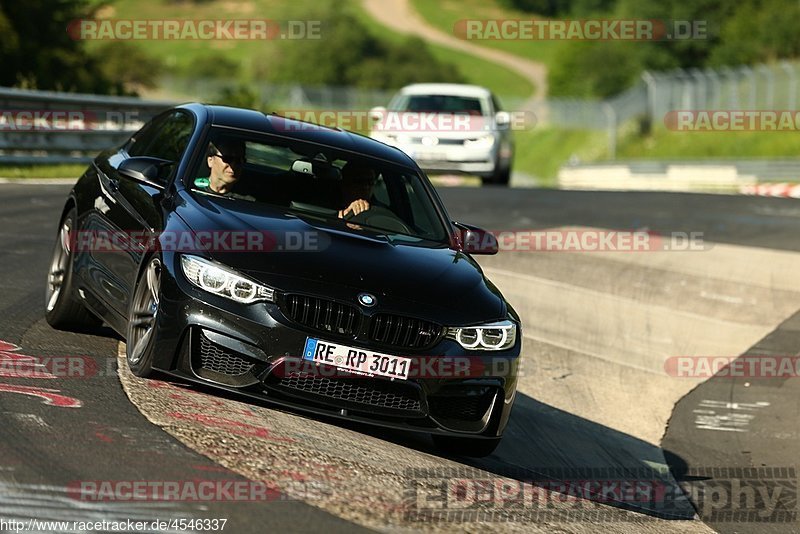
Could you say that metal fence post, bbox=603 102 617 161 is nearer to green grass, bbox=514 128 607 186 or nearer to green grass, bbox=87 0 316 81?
green grass, bbox=514 128 607 186

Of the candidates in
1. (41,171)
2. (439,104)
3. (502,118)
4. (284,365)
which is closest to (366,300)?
(284,365)

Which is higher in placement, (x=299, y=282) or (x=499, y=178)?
(x=299, y=282)

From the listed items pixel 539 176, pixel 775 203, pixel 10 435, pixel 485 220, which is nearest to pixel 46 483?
pixel 10 435

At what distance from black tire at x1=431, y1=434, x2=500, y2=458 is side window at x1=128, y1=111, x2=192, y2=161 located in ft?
7.30

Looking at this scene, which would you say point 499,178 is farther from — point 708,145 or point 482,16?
point 482,16

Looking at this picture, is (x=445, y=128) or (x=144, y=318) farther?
(x=445, y=128)

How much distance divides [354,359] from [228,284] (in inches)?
27.7

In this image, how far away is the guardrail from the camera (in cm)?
2080

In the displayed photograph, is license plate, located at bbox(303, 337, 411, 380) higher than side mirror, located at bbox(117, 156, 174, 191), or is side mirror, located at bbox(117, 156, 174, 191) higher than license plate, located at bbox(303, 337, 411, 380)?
side mirror, located at bbox(117, 156, 174, 191)

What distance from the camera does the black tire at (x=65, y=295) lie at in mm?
8383

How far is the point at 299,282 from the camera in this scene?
6.69 m

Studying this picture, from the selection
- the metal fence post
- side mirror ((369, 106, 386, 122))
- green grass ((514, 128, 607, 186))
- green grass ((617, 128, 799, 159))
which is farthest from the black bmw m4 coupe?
green grass ((514, 128, 607, 186))

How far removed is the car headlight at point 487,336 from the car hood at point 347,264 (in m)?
0.05

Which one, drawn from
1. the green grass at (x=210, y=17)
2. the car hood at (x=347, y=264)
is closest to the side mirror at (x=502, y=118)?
the car hood at (x=347, y=264)
